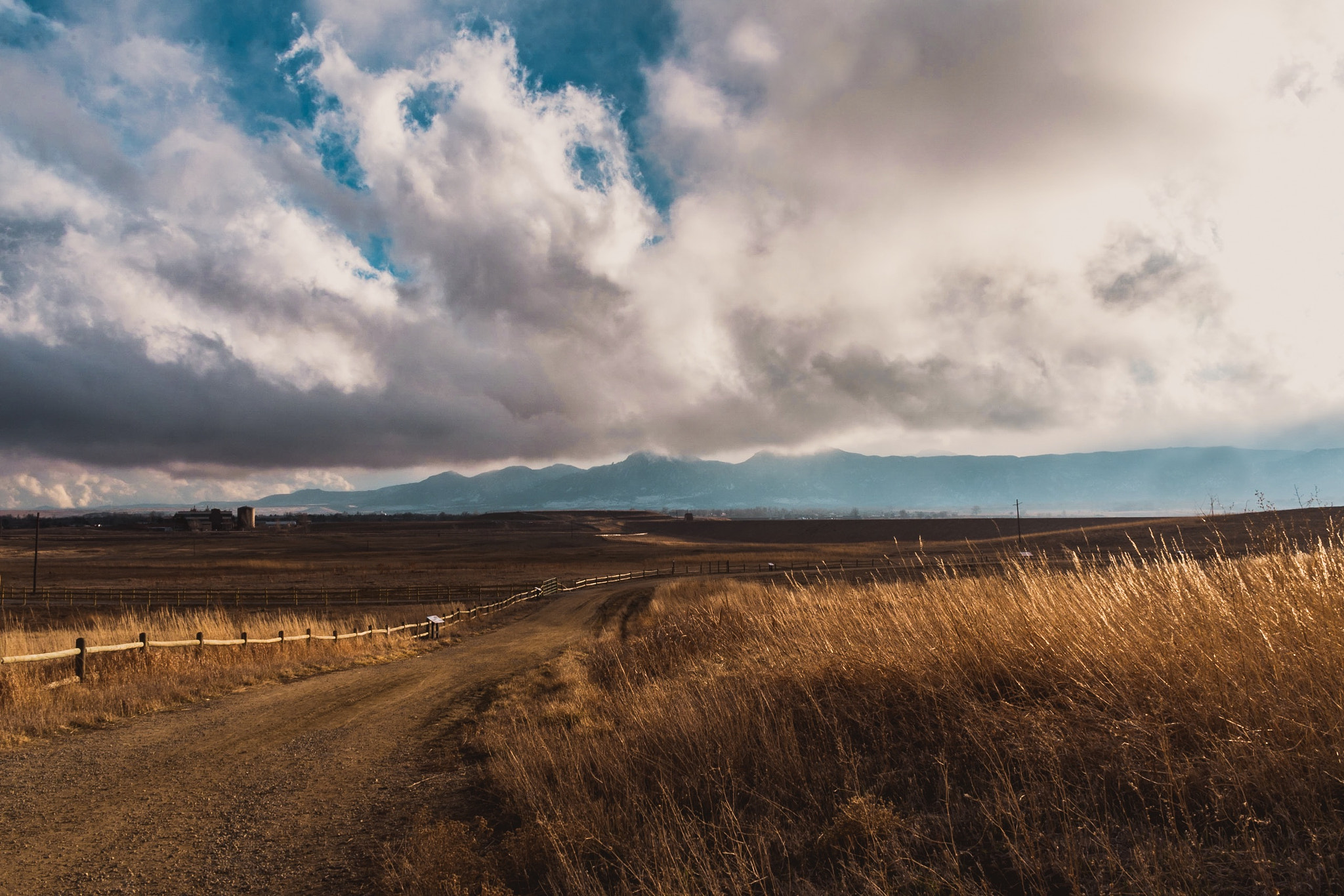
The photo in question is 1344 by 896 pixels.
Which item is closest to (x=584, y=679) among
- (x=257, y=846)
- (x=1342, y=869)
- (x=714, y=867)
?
(x=257, y=846)

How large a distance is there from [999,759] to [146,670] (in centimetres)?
1872

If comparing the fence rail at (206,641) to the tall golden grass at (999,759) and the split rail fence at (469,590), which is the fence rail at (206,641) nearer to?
the split rail fence at (469,590)

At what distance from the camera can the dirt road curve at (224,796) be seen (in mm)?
5816

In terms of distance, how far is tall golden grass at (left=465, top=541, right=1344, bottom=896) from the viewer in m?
3.48

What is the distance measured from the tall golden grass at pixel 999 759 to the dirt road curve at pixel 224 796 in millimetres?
1670

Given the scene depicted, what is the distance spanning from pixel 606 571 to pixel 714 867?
235 feet

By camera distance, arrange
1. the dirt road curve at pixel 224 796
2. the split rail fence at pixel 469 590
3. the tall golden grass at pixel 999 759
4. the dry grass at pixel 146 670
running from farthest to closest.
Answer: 1. the split rail fence at pixel 469 590
2. the dry grass at pixel 146 670
3. the dirt road curve at pixel 224 796
4. the tall golden grass at pixel 999 759

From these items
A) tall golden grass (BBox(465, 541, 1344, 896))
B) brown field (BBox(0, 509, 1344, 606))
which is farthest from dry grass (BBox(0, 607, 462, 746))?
brown field (BBox(0, 509, 1344, 606))

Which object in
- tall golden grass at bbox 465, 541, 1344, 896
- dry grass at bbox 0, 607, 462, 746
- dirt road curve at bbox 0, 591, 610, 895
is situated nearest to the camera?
tall golden grass at bbox 465, 541, 1344, 896

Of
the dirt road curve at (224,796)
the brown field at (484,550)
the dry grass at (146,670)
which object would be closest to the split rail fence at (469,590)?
the dry grass at (146,670)

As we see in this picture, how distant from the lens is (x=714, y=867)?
4.38 m

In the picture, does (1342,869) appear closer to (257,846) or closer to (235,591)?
(257,846)

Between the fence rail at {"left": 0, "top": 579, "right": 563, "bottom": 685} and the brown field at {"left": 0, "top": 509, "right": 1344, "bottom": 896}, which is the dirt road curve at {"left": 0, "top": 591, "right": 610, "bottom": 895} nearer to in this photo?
the brown field at {"left": 0, "top": 509, "right": 1344, "bottom": 896}

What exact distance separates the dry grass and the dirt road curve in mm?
860
